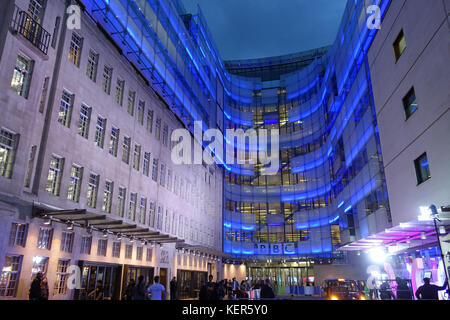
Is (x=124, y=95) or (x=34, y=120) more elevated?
(x=124, y=95)

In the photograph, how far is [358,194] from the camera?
3017 cm

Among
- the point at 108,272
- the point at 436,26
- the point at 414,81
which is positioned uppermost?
the point at 436,26

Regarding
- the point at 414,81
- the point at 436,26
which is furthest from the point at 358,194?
the point at 436,26

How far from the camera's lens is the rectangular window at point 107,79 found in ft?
78.4

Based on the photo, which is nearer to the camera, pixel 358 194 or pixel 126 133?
pixel 126 133

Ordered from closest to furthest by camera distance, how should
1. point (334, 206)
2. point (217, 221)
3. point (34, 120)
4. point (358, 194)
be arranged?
1. point (34, 120)
2. point (358, 194)
3. point (334, 206)
4. point (217, 221)

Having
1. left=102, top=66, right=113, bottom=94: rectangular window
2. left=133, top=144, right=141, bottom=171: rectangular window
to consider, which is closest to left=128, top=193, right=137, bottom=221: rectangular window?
left=133, top=144, right=141, bottom=171: rectangular window

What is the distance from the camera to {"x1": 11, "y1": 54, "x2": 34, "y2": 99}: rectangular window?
15.9m

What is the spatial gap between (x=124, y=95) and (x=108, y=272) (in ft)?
41.9

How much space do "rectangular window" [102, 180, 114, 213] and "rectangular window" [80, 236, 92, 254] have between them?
2.45 meters

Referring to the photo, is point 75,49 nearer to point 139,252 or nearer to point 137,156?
point 137,156

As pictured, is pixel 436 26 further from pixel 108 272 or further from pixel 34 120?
pixel 108 272

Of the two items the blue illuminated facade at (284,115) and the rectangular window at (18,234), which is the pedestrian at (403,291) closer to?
the blue illuminated facade at (284,115)

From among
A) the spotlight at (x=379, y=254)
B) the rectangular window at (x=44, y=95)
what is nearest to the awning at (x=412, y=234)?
the spotlight at (x=379, y=254)
